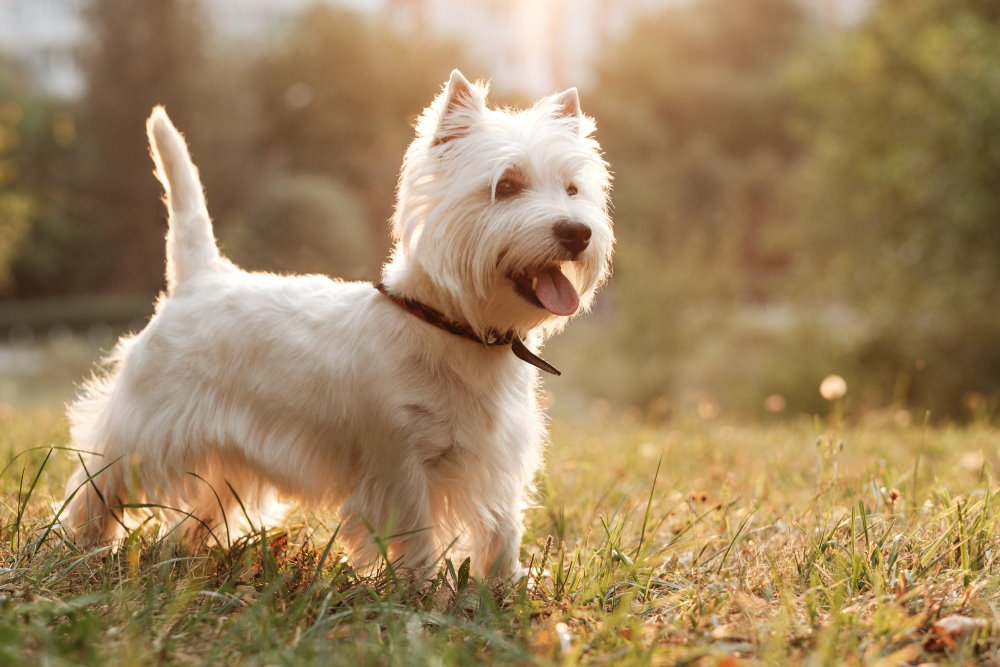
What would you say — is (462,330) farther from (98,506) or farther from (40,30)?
(40,30)

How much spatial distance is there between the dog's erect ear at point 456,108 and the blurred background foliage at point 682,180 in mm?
3009

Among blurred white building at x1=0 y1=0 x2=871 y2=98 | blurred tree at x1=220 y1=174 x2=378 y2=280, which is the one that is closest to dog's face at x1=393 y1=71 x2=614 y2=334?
blurred tree at x1=220 y1=174 x2=378 y2=280

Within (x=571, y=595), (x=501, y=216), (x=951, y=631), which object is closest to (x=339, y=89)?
(x=501, y=216)

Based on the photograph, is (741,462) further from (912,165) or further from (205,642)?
(912,165)

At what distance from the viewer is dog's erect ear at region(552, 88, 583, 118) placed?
3.22 metres

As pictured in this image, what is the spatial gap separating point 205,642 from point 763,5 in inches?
1447

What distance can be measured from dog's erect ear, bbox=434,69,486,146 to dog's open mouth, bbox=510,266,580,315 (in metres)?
0.56

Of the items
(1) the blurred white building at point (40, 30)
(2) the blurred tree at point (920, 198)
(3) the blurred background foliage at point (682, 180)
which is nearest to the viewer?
(2) the blurred tree at point (920, 198)

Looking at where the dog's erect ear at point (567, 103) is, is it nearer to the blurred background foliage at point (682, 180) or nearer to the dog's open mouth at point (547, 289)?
the dog's open mouth at point (547, 289)

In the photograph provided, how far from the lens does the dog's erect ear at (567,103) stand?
3.22 meters

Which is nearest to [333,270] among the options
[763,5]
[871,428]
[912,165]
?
[912,165]

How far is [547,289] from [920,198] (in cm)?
1168

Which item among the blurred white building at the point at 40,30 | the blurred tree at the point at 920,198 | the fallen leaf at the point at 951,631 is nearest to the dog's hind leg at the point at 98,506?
the fallen leaf at the point at 951,631

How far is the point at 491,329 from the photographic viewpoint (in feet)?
9.43
